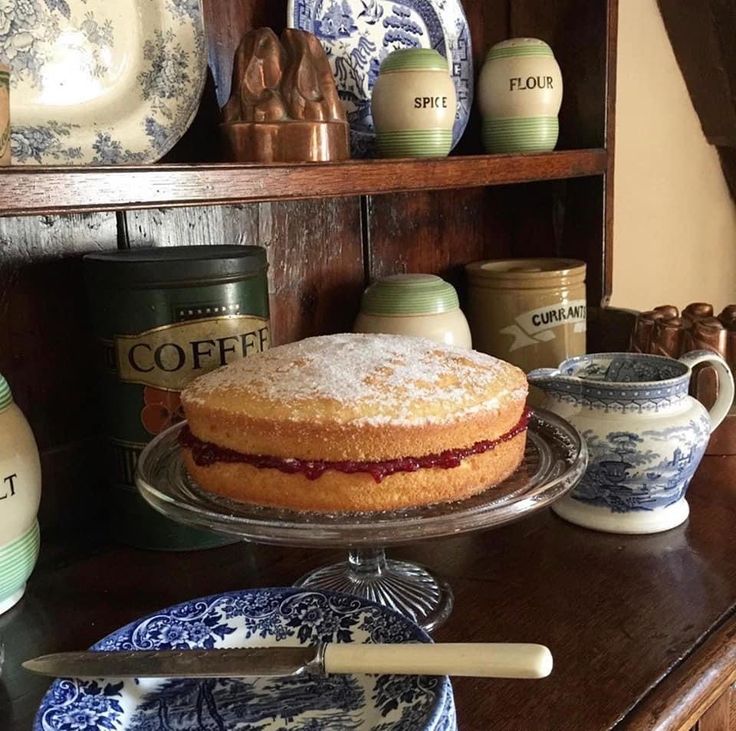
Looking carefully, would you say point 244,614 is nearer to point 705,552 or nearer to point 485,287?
point 705,552

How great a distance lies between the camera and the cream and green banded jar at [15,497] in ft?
2.13

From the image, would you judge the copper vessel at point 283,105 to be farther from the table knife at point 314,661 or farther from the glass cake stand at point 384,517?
the table knife at point 314,661

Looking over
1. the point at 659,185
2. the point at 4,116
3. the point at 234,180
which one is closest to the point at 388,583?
the point at 234,180

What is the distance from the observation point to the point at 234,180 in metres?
0.67

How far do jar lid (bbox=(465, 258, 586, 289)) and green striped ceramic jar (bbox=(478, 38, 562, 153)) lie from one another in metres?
0.14

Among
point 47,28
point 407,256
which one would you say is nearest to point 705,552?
point 407,256

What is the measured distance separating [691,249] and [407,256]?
955 mm

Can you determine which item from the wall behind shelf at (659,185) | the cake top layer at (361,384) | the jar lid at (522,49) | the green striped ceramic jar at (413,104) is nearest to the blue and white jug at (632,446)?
the cake top layer at (361,384)

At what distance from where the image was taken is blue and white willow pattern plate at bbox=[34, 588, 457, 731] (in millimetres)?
482

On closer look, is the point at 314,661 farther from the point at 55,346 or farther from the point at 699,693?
the point at 55,346

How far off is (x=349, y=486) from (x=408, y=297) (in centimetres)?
35

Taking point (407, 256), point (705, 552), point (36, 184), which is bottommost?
point (705, 552)

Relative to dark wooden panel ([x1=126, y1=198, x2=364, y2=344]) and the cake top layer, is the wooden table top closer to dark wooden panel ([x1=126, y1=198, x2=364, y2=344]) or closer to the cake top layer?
the cake top layer

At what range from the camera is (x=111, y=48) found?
74 cm
